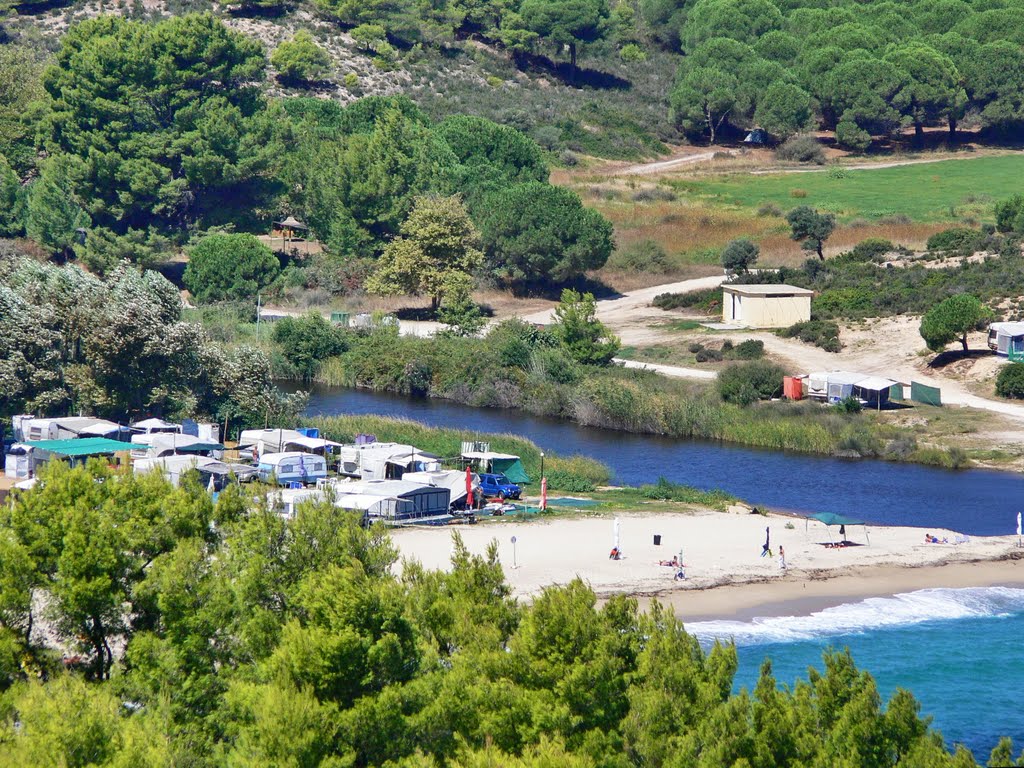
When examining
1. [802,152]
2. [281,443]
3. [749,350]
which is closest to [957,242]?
[749,350]

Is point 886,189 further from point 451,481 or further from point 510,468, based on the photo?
point 451,481

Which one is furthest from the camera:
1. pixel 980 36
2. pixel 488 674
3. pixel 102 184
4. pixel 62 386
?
pixel 980 36

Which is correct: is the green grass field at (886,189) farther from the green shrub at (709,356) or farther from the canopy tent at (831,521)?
the canopy tent at (831,521)

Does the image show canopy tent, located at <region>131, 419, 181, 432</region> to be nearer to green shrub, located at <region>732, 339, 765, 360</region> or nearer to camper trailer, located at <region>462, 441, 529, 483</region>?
camper trailer, located at <region>462, 441, 529, 483</region>

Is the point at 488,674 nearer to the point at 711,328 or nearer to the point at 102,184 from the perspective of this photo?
the point at 711,328

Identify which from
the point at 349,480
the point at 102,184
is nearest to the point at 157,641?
the point at 349,480
